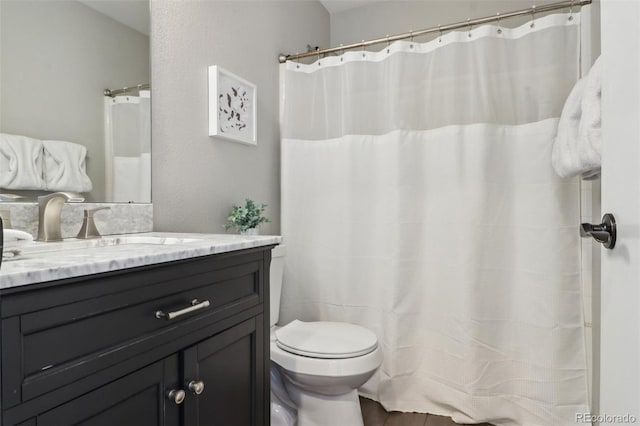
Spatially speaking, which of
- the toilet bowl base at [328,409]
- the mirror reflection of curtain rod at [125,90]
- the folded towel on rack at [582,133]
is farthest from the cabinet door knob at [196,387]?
the folded towel on rack at [582,133]

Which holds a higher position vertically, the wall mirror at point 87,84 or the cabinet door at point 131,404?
the wall mirror at point 87,84

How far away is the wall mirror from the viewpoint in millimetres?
1033

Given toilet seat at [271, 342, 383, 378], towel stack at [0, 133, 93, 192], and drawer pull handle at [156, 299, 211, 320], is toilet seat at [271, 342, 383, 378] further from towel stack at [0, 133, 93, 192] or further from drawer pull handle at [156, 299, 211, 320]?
towel stack at [0, 133, 93, 192]

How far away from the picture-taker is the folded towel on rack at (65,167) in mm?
1101

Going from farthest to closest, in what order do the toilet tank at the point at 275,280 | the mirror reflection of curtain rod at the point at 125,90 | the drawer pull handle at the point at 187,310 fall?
the toilet tank at the point at 275,280 → the mirror reflection of curtain rod at the point at 125,90 → the drawer pull handle at the point at 187,310

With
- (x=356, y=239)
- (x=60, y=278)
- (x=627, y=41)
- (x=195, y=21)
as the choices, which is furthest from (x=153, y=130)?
(x=627, y=41)

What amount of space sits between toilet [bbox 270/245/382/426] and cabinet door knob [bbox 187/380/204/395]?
2.15 feet

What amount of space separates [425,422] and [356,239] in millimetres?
947

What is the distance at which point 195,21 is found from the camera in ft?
5.28

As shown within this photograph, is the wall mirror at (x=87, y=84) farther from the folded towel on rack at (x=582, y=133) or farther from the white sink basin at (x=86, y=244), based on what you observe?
the folded towel on rack at (x=582, y=133)

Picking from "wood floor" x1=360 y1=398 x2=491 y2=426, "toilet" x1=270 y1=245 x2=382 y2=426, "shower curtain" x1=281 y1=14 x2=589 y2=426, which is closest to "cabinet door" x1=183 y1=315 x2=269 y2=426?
"toilet" x1=270 y1=245 x2=382 y2=426

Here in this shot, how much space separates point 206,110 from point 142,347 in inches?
46.2

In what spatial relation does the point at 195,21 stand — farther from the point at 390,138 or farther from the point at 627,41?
the point at 627,41

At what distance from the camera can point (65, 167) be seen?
1.14 metres
